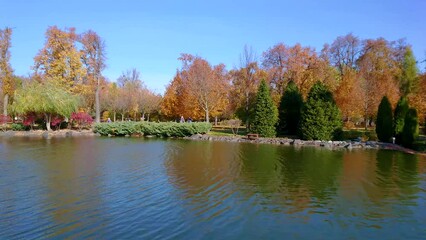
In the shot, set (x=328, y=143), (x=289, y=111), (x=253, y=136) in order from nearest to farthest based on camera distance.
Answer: (x=328, y=143), (x=253, y=136), (x=289, y=111)

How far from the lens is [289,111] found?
98.8 feet

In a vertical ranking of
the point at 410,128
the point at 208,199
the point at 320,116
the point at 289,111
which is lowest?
the point at 208,199

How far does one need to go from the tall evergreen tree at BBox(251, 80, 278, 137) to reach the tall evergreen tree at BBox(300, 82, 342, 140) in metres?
3.18

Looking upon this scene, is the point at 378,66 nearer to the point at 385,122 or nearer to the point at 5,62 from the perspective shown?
the point at 385,122

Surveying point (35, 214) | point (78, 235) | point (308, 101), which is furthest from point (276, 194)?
point (308, 101)

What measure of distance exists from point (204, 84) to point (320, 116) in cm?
1533

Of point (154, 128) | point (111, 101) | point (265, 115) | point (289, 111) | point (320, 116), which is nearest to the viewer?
point (320, 116)

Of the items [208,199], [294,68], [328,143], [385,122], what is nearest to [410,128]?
[385,122]

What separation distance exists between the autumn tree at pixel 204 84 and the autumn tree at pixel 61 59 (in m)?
12.3

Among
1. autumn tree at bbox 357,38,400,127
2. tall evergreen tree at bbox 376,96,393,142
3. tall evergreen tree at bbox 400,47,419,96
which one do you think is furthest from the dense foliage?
tall evergreen tree at bbox 400,47,419,96

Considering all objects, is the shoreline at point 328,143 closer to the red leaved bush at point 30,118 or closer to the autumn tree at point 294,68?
the autumn tree at point 294,68

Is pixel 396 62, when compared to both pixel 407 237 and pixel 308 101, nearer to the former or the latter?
pixel 308 101

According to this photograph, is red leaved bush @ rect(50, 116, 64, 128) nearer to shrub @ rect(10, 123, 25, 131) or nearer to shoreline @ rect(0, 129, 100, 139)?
shoreline @ rect(0, 129, 100, 139)

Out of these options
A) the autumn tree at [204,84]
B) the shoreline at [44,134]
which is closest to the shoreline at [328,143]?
the autumn tree at [204,84]
